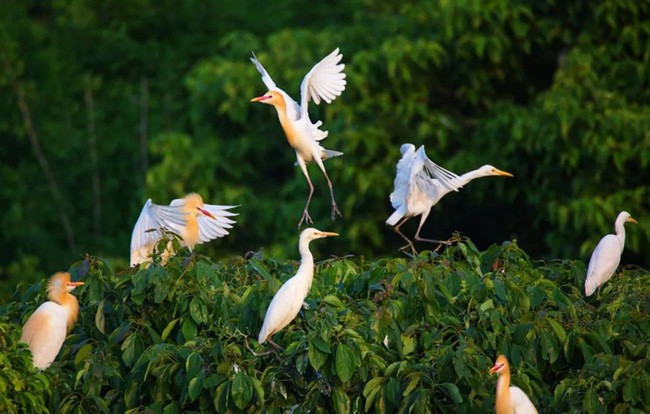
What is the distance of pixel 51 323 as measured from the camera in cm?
569

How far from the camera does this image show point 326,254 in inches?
459

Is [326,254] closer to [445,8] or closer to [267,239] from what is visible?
[267,239]

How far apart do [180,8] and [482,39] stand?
538cm

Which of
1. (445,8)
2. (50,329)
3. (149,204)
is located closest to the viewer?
(50,329)

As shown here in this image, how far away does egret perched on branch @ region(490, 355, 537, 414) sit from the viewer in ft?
16.9

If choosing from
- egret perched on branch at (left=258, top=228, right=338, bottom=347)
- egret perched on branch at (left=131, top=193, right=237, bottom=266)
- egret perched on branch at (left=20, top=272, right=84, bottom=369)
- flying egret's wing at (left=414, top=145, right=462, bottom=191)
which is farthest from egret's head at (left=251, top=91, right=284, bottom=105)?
egret perched on branch at (left=258, top=228, right=338, bottom=347)

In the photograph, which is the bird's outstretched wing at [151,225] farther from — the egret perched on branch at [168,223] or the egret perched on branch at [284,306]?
the egret perched on branch at [284,306]

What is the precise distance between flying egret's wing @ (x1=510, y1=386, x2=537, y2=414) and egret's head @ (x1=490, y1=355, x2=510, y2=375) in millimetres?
66

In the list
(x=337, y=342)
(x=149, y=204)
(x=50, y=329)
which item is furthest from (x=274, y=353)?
(x=149, y=204)

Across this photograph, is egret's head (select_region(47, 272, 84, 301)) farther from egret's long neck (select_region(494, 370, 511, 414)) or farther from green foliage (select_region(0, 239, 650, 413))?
egret's long neck (select_region(494, 370, 511, 414))

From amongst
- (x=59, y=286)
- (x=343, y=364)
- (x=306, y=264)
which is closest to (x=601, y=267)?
→ (x=306, y=264)

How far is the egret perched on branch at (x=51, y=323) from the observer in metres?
5.67

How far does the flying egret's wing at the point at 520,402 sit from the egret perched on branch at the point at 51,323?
1.62 metres

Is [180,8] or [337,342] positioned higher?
[337,342]
